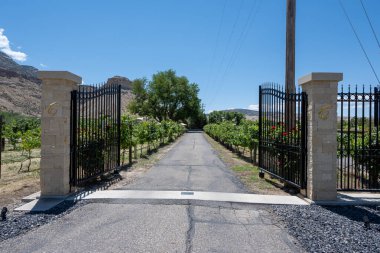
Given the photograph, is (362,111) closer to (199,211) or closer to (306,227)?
(306,227)

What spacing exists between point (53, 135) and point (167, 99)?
6774 centimetres

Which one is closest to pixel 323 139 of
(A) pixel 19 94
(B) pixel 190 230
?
(B) pixel 190 230

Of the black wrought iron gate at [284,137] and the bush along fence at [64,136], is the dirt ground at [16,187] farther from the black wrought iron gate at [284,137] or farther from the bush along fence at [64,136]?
the black wrought iron gate at [284,137]


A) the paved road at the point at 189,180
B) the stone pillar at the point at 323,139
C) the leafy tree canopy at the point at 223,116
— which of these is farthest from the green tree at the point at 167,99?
the stone pillar at the point at 323,139

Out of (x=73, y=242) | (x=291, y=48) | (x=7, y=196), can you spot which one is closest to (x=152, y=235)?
(x=73, y=242)

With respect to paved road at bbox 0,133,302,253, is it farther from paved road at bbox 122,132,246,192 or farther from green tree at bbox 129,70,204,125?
green tree at bbox 129,70,204,125

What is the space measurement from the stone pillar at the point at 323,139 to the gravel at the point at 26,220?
5.11 meters

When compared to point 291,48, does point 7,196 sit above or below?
below

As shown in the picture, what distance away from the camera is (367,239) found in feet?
14.8

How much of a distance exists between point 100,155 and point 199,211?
13.9ft

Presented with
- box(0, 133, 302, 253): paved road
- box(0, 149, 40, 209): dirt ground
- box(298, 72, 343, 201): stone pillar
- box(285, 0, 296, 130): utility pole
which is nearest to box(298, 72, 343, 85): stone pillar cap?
box(298, 72, 343, 201): stone pillar

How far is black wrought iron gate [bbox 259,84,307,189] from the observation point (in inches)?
279

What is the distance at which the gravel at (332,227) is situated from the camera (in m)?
4.29

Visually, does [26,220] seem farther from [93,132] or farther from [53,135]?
[93,132]
